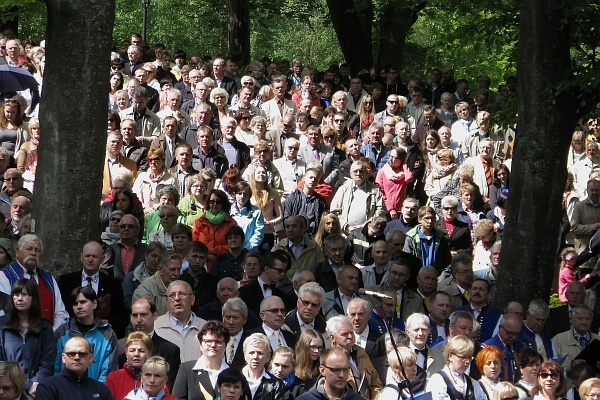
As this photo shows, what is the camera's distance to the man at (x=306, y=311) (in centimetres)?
1290

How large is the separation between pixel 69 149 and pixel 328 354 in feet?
13.2

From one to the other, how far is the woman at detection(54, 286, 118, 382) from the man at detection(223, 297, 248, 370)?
1.09 metres

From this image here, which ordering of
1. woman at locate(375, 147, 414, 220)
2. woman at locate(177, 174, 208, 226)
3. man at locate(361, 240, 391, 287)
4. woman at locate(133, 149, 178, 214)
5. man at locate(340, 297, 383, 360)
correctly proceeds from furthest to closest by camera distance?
1. woman at locate(375, 147, 414, 220)
2. woman at locate(133, 149, 178, 214)
3. woman at locate(177, 174, 208, 226)
4. man at locate(361, 240, 391, 287)
5. man at locate(340, 297, 383, 360)

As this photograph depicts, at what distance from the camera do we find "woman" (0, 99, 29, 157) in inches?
703

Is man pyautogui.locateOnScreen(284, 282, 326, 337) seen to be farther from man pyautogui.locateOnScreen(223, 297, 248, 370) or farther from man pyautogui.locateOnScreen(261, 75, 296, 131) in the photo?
man pyautogui.locateOnScreen(261, 75, 296, 131)

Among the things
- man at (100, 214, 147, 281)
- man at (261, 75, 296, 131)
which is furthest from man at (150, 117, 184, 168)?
man at (100, 214, 147, 281)

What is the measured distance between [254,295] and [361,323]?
5.18ft

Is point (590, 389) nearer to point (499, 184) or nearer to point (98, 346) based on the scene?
point (98, 346)

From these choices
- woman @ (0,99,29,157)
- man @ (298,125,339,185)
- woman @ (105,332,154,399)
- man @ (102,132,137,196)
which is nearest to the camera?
woman @ (105,332,154,399)

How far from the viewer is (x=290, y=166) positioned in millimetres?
18641

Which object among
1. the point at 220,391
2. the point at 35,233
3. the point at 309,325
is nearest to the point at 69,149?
the point at 35,233

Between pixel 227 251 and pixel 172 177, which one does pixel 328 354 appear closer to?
pixel 227 251

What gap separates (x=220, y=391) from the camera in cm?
1068

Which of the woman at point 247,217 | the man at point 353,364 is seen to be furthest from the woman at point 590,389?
the woman at point 247,217
